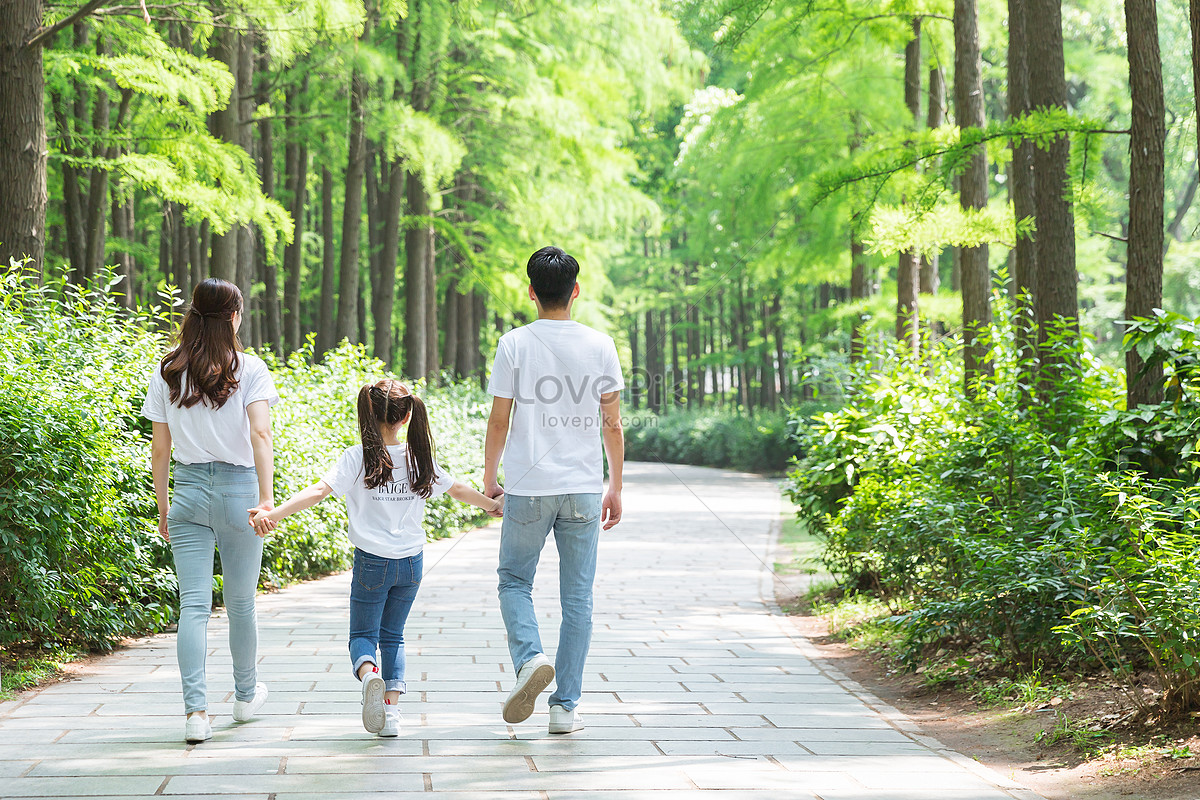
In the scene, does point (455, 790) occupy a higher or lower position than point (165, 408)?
lower

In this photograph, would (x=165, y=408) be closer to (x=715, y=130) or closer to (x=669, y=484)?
(x=715, y=130)

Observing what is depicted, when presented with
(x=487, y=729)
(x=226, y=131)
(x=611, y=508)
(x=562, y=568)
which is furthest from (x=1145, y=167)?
(x=226, y=131)

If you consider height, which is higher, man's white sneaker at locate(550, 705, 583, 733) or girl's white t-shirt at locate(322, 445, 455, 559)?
girl's white t-shirt at locate(322, 445, 455, 559)

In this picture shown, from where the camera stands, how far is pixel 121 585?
6.56 metres

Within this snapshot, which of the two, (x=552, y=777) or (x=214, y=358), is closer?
(x=552, y=777)

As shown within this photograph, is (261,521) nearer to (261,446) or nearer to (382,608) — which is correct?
(261,446)

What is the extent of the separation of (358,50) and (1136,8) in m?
9.65

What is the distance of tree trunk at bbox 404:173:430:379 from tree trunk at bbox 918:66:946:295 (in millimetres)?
8105

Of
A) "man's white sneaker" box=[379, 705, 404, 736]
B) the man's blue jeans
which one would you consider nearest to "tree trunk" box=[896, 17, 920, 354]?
the man's blue jeans

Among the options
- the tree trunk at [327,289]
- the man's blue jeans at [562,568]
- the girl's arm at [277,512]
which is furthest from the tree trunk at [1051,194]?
the tree trunk at [327,289]

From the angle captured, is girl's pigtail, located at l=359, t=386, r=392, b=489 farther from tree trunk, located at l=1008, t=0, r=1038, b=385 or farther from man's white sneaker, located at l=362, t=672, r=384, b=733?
tree trunk, located at l=1008, t=0, r=1038, b=385

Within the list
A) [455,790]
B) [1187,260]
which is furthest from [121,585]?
[1187,260]

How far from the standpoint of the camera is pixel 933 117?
13.5 m

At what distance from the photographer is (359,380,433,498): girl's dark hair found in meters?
4.57
